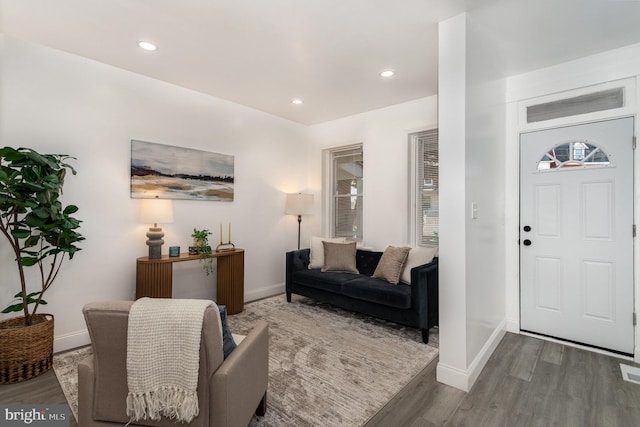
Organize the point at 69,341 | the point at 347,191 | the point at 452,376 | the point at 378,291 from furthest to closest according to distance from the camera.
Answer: the point at 347,191 → the point at 378,291 → the point at 69,341 → the point at 452,376

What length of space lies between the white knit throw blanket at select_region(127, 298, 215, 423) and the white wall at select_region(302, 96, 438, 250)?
3.27m

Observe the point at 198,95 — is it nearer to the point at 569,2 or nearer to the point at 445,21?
the point at 445,21

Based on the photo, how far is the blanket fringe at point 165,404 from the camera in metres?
1.28

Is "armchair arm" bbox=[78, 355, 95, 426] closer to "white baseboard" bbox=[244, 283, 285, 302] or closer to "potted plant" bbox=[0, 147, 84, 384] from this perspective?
Answer: "potted plant" bbox=[0, 147, 84, 384]

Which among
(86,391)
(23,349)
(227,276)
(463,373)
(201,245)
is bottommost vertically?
(463,373)

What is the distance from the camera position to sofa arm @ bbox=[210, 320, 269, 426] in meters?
1.33

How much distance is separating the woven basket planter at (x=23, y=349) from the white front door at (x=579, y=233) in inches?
169

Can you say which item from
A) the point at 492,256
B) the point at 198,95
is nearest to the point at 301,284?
the point at 492,256

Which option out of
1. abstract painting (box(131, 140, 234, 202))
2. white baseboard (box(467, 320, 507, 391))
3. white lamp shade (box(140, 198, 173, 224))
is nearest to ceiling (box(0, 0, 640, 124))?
abstract painting (box(131, 140, 234, 202))

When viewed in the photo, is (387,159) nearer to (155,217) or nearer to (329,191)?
(329,191)

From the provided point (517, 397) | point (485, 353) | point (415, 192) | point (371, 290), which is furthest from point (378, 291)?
point (415, 192)

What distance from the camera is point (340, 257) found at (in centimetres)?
409

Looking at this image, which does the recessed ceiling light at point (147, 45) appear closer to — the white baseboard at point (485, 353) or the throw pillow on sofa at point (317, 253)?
the throw pillow on sofa at point (317, 253)

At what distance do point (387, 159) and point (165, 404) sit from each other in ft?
12.1
